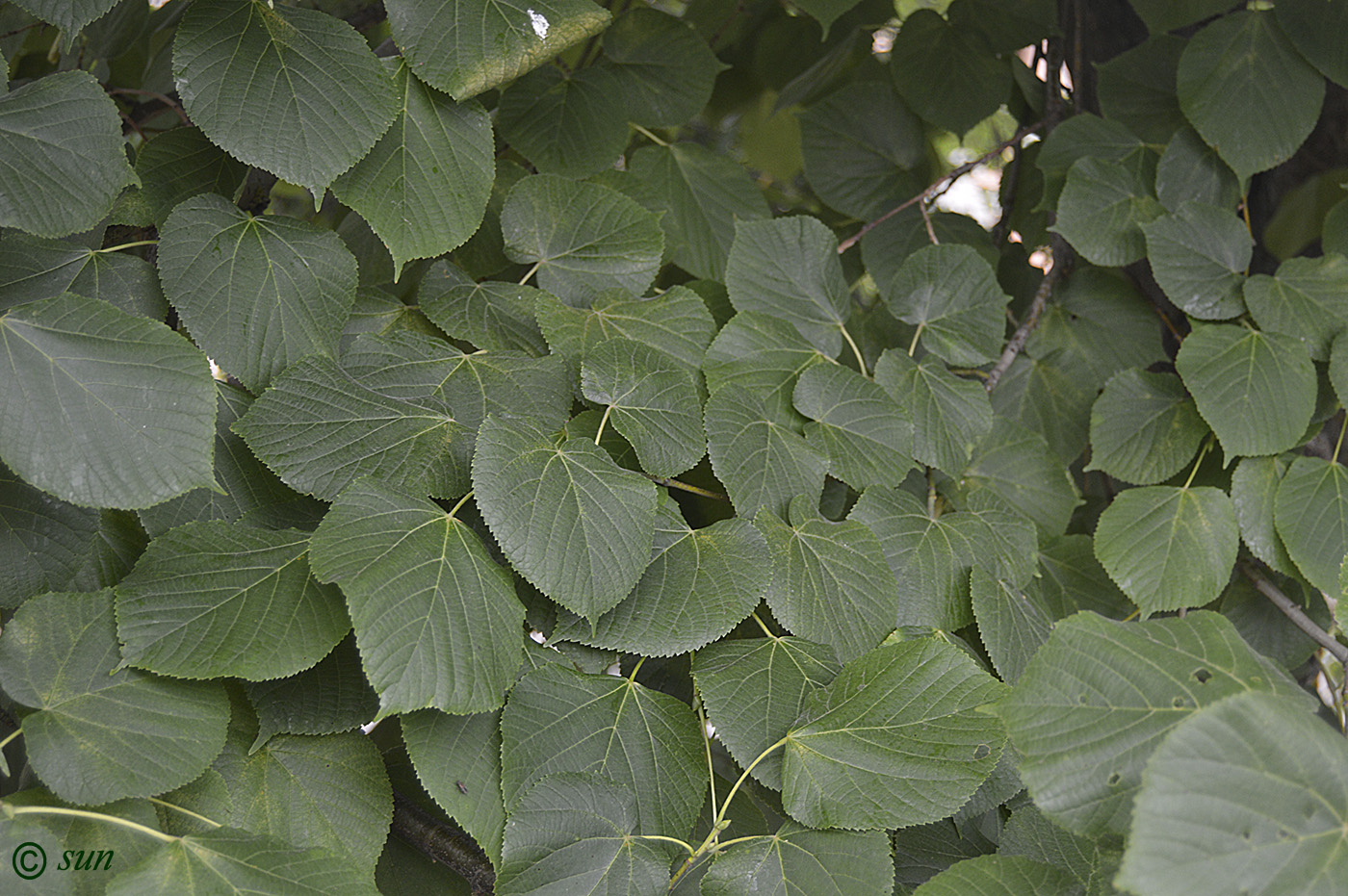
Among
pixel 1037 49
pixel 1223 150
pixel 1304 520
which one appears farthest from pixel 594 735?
pixel 1037 49

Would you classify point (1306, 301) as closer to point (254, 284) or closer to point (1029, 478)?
point (1029, 478)

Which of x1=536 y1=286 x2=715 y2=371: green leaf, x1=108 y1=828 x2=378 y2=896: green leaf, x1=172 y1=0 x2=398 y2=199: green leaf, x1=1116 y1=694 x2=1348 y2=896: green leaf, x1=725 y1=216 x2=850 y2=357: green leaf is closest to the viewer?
x1=1116 y1=694 x2=1348 y2=896: green leaf

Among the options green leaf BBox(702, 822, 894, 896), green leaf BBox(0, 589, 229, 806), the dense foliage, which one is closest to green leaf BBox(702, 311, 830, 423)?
the dense foliage

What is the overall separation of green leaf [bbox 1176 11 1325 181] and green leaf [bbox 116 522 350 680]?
877mm

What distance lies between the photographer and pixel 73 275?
0.59 meters

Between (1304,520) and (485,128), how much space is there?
2.46ft

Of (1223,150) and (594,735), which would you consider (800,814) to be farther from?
(1223,150)

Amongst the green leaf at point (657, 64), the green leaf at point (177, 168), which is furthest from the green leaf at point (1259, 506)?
the green leaf at point (177, 168)

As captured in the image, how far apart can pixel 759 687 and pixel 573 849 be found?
0.15 m

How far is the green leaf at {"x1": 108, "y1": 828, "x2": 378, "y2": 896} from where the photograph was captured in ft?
1.57

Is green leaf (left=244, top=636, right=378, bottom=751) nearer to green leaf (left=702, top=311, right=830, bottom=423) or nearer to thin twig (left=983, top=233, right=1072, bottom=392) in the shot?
green leaf (left=702, top=311, right=830, bottom=423)

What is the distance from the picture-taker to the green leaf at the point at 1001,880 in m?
0.52

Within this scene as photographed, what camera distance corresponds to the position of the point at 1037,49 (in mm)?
1143

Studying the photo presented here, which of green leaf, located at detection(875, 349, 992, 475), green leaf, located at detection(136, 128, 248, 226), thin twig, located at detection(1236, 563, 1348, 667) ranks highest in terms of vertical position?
green leaf, located at detection(136, 128, 248, 226)
